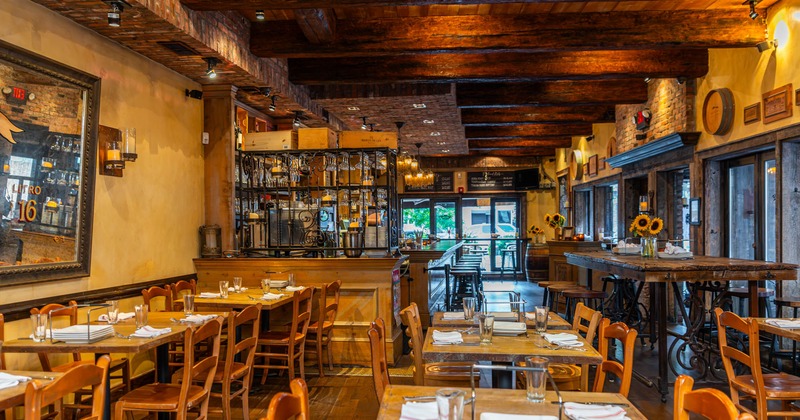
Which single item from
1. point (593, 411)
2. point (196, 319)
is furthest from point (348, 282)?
point (593, 411)

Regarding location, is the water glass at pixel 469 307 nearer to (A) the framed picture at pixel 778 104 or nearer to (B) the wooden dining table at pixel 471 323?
(B) the wooden dining table at pixel 471 323

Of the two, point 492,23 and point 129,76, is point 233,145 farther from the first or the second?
point 492,23

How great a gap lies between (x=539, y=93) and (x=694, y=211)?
2.65 meters

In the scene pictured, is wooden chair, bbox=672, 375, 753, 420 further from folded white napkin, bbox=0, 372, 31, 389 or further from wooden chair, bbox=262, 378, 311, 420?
folded white napkin, bbox=0, 372, 31, 389

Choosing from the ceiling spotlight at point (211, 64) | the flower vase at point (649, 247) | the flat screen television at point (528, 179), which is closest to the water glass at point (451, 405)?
the ceiling spotlight at point (211, 64)

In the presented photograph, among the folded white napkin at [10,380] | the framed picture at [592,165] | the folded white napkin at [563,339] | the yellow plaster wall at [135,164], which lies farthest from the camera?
the framed picture at [592,165]

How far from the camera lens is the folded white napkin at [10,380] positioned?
7.98ft

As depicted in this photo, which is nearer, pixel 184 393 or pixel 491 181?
pixel 184 393

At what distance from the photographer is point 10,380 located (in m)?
2.49

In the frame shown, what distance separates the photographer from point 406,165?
1077cm

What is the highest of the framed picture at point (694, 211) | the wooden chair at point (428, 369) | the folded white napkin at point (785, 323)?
the framed picture at point (694, 211)

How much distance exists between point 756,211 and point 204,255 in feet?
19.7

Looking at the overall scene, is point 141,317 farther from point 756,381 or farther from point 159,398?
point 756,381

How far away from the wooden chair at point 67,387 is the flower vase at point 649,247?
16.6 ft
